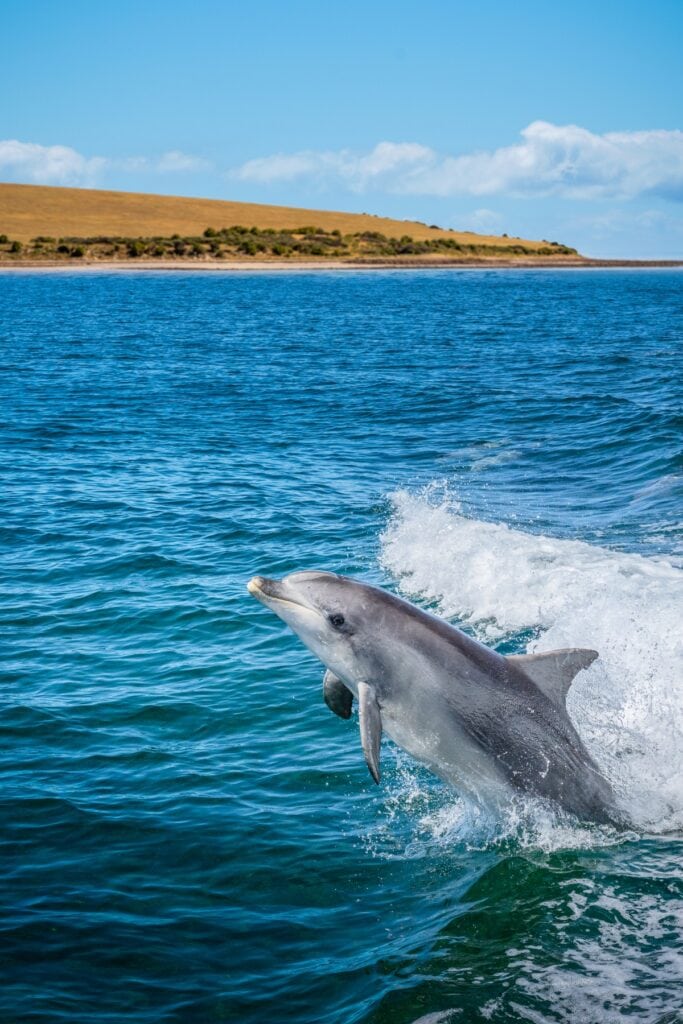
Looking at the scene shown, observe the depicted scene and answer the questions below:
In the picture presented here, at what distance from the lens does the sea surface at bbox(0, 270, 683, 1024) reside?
281 inches

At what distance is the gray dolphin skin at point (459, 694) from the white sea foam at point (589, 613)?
0.44m

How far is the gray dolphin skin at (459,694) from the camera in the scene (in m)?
8.31

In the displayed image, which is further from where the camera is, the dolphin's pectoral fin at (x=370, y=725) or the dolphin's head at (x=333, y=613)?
the dolphin's head at (x=333, y=613)

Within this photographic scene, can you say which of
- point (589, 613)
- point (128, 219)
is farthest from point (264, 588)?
point (128, 219)

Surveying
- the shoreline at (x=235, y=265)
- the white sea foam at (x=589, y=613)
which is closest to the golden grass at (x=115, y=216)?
the shoreline at (x=235, y=265)

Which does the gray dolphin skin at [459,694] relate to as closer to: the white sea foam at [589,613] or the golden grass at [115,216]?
the white sea foam at [589,613]

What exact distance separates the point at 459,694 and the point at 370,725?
0.74 meters

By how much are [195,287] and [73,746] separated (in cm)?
9258

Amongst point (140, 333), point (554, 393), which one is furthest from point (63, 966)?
point (140, 333)

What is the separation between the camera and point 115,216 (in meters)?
173

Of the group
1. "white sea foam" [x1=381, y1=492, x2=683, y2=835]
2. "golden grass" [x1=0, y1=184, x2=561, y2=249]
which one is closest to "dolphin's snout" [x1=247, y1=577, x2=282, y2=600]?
"white sea foam" [x1=381, y1=492, x2=683, y2=835]

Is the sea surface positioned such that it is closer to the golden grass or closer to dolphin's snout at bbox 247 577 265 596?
dolphin's snout at bbox 247 577 265 596

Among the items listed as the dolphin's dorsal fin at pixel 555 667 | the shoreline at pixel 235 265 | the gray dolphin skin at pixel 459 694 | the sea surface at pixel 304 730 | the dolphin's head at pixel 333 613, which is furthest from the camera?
the shoreline at pixel 235 265

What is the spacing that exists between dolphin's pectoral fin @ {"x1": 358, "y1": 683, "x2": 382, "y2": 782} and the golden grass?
142330 millimetres
